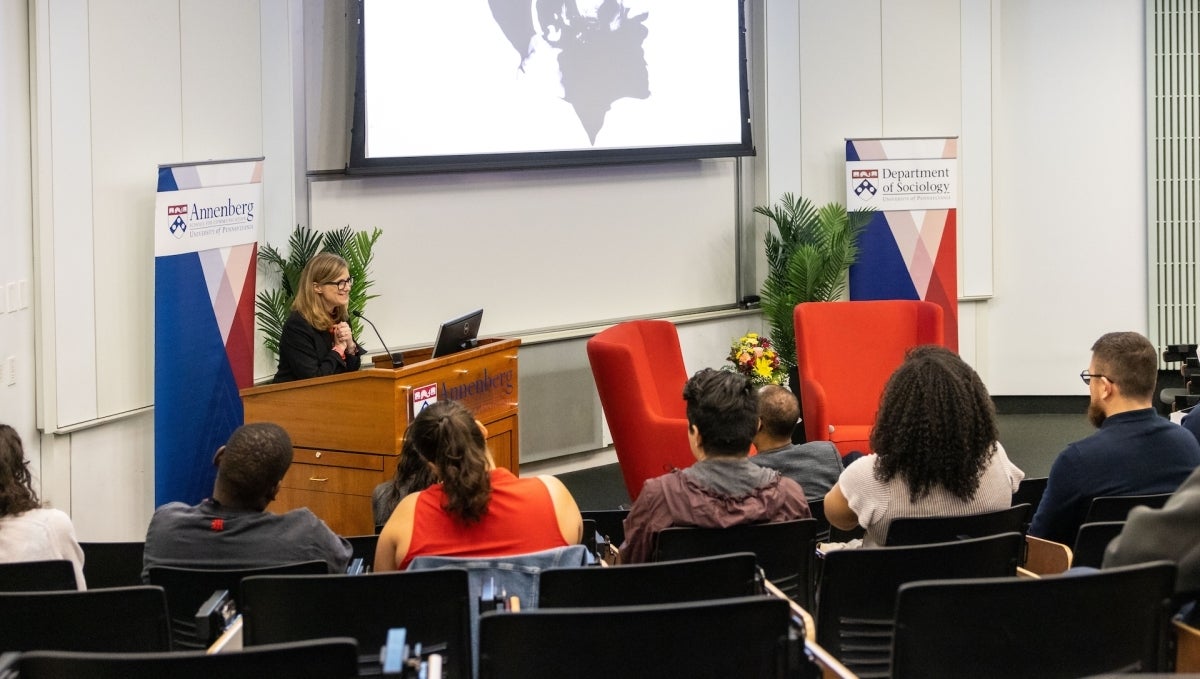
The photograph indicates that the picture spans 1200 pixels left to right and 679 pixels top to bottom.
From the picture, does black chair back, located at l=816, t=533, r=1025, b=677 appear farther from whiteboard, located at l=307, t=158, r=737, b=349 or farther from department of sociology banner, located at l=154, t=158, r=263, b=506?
whiteboard, located at l=307, t=158, r=737, b=349

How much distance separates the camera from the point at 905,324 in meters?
6.96

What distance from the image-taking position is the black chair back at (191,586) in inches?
119

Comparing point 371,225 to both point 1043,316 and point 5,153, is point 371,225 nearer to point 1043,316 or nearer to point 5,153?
A: point 5,153

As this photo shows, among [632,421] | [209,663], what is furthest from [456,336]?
[209,663]

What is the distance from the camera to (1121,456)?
344 centimetres

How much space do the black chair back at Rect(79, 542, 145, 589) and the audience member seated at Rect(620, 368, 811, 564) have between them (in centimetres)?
150

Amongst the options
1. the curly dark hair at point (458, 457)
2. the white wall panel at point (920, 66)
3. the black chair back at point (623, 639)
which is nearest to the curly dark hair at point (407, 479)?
the curly dark hair at point (458, 457)

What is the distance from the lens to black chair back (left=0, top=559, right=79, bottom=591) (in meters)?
3.00

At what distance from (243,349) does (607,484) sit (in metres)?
2.37

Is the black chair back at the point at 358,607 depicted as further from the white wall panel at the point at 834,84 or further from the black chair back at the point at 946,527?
the white wall panel at the point at 834,84

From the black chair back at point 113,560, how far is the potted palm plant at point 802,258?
15.9 ft

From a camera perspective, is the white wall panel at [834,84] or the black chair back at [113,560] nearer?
the black chair back at [113,560]

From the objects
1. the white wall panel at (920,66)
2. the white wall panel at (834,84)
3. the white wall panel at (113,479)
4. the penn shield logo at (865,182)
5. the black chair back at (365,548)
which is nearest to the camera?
the black chair back at (365,548)

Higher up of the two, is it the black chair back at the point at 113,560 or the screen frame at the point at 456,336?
the screen frame at the point at 456,336
